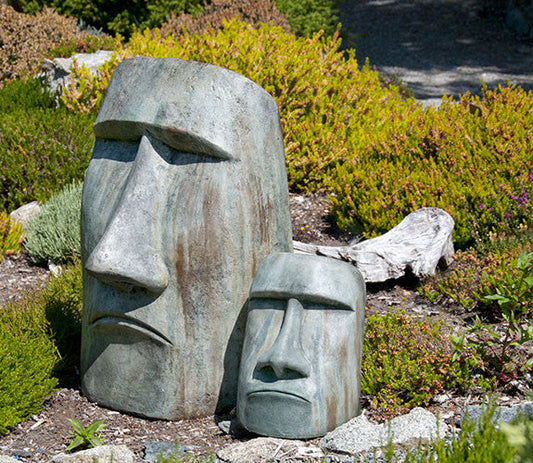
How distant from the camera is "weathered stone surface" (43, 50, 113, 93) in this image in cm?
849

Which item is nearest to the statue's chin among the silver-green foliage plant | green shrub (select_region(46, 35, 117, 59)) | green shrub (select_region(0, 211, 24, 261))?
the silver-green foliage plant

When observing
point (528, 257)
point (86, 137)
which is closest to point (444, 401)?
point (528, 257)

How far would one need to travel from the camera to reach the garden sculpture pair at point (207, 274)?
11.5ft

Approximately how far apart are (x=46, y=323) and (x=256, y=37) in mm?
4447

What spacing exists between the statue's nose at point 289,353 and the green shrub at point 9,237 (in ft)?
11.5

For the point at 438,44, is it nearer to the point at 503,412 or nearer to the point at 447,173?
the point at 447,173

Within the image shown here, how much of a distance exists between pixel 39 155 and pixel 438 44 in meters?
9.50

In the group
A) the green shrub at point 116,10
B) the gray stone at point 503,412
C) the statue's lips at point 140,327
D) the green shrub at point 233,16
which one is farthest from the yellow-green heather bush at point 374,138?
the green shrub at point 116,10

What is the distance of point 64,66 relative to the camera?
8.57 metres

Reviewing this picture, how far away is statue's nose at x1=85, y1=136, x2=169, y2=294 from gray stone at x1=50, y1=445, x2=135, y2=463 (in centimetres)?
74

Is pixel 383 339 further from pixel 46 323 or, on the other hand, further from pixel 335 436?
pixel 46 323

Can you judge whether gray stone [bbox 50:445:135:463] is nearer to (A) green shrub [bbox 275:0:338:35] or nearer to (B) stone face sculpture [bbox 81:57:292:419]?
(B) stone face sculpture [bbox 81:57:292:419]

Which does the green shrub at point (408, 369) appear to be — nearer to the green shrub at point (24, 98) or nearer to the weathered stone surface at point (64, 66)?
the green shrub at point (24, 98)

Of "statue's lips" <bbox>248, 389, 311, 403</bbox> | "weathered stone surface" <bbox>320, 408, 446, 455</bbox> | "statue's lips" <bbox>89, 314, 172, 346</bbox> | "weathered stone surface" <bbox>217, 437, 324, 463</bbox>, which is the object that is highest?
"statue's lips" <bbox>89, 314, 172, 346</bbox>
